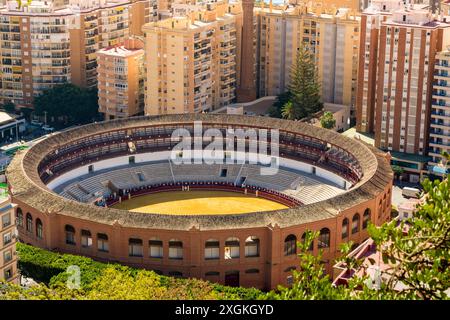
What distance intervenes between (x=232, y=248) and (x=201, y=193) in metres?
26.1

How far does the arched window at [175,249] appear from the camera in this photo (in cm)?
6519

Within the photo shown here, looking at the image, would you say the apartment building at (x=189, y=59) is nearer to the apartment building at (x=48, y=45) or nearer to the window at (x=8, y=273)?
the apartment building at (x=48, y=45)

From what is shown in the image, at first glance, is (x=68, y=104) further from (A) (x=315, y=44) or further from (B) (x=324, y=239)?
(B) (x=324, y=239)

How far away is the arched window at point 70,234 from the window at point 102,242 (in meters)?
2.55

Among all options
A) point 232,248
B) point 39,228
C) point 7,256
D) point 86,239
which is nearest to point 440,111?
point 232,248

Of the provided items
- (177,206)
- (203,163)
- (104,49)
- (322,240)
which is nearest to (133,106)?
(104,49)

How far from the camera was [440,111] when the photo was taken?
3605 inches

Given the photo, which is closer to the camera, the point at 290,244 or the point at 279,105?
the point at 290,244

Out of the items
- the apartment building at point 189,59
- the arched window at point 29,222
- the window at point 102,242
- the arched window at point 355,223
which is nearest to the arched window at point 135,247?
the window at point 102,242

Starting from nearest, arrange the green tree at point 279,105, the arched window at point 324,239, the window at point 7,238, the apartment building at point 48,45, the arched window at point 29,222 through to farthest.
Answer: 1. the window at point 7,238
2. the arched window at point 324,239
3. the arched window at point 29,222
4. the green tree at point 279,105
5. the apartment building at point 48,45

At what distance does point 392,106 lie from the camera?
94.8m
